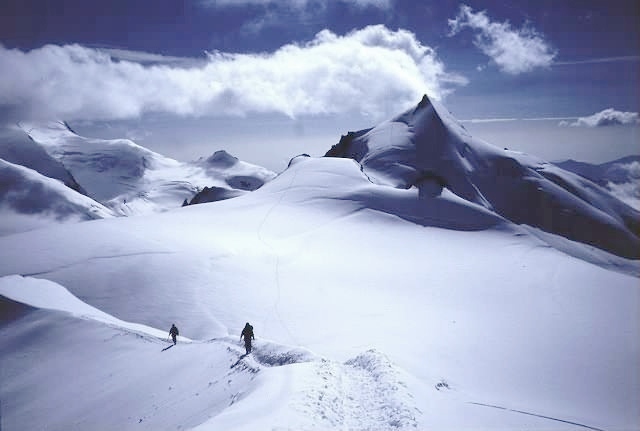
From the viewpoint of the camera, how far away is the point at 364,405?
1448cm

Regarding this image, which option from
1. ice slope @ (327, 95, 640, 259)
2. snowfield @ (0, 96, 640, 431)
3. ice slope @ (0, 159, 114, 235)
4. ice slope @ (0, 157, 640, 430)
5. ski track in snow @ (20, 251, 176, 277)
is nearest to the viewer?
ice slope @ (0, 157, 640, 430)

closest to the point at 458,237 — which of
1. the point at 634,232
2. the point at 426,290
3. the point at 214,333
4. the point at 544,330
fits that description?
the point at 426,290

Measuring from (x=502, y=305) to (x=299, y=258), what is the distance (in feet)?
66.5

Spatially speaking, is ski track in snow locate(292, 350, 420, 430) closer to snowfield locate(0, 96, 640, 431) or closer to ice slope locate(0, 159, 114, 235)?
snowfield locate(0, 96, 640, 431)

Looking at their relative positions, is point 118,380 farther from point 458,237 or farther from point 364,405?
point 458,237

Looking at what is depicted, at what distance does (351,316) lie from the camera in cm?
2909

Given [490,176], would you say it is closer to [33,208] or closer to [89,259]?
[89,259]

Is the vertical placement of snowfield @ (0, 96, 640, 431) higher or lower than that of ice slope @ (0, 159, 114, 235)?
lower

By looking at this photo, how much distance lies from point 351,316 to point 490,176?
118 metres

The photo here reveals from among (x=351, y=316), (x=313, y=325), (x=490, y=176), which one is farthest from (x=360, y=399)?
(x=490, y=176)

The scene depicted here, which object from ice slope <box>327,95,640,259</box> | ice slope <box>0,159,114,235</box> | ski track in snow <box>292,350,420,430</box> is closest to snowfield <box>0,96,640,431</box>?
ski track in snow <box>292,350,420,430</box>

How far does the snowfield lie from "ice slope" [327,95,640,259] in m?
62.7

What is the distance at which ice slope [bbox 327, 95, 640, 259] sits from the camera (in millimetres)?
119562

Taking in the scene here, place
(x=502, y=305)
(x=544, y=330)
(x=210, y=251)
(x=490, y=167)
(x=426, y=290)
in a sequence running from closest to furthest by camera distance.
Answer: (x=544, y=330)
(x=502, y=305)
(x=426, y=290)
(x=210, y=251)
(x=490, y=167)
